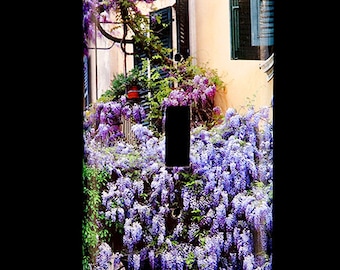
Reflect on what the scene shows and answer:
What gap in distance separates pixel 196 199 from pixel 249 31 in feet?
3.28

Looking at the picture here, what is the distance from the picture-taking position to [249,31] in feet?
9.35

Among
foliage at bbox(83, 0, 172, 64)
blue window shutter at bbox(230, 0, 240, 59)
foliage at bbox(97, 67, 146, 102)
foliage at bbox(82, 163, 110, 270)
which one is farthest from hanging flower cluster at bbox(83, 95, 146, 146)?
blue window shutter at bbox(230, 0, 240, 59)

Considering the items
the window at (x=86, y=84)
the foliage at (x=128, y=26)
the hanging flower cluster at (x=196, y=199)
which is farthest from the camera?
the hanging flower cluster at (x=196, y=199)

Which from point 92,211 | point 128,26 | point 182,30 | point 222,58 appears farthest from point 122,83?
point 92,211

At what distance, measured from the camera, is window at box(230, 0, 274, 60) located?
9.06ft

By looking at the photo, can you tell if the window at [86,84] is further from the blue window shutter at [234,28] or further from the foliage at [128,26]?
the blue window shutter at [234,28]

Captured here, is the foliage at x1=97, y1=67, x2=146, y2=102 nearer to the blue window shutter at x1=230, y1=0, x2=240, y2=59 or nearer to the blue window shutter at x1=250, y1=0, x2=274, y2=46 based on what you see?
the blue window shutter at x1=230, y1=0, x2=240, y2=59

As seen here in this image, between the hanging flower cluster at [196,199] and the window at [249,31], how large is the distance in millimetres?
303

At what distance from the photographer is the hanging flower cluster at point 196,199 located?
109 inches

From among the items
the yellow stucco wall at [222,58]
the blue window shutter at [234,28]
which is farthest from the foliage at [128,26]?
the blue window shutter at [234,28]

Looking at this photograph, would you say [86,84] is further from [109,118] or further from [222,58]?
[222,58]
